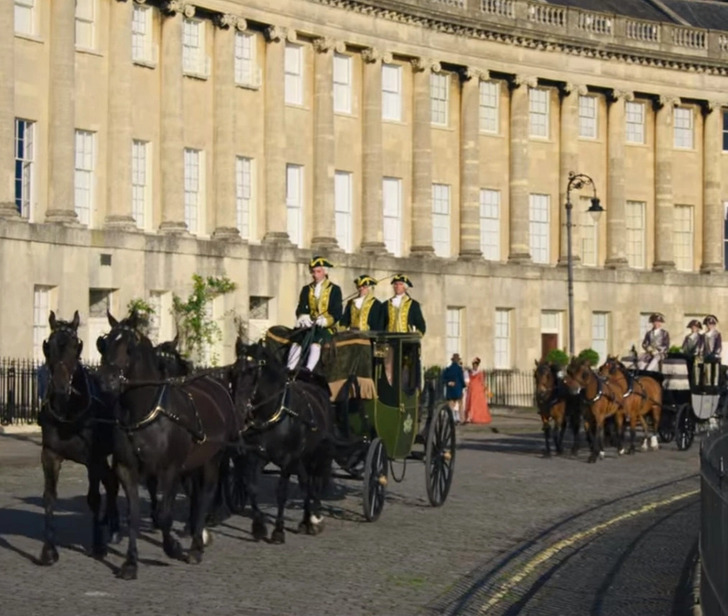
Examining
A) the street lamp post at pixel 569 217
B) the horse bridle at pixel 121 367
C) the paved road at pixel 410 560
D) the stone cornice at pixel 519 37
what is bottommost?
the paved road at pixel 410 560

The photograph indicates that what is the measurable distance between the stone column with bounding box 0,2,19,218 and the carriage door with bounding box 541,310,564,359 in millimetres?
27216

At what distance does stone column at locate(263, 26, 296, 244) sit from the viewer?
55938 mm

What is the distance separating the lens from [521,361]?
6650 centimetres

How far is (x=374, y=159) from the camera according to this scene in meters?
60.7

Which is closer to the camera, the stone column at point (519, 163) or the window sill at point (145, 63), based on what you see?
the window sill at point (145, 63)

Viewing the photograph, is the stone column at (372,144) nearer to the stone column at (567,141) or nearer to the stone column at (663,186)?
the stone column at (567,141)

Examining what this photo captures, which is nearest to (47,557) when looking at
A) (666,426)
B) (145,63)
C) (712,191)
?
(666,426)

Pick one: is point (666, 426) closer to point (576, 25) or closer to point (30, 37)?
point (30, 37)

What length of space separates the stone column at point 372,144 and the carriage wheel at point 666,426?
2206cm

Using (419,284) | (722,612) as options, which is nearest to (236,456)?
(722,612)

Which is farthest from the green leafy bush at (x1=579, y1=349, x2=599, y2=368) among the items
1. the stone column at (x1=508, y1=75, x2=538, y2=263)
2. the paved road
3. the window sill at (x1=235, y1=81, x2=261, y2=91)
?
the stone column at (x1=508, y1=75, x2=538, y2=263)

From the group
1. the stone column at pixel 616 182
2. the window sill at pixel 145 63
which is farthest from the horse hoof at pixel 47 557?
the stone column at pixel 616 182

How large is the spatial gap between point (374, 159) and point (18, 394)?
21664 millimetres

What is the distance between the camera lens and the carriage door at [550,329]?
2685 inches
